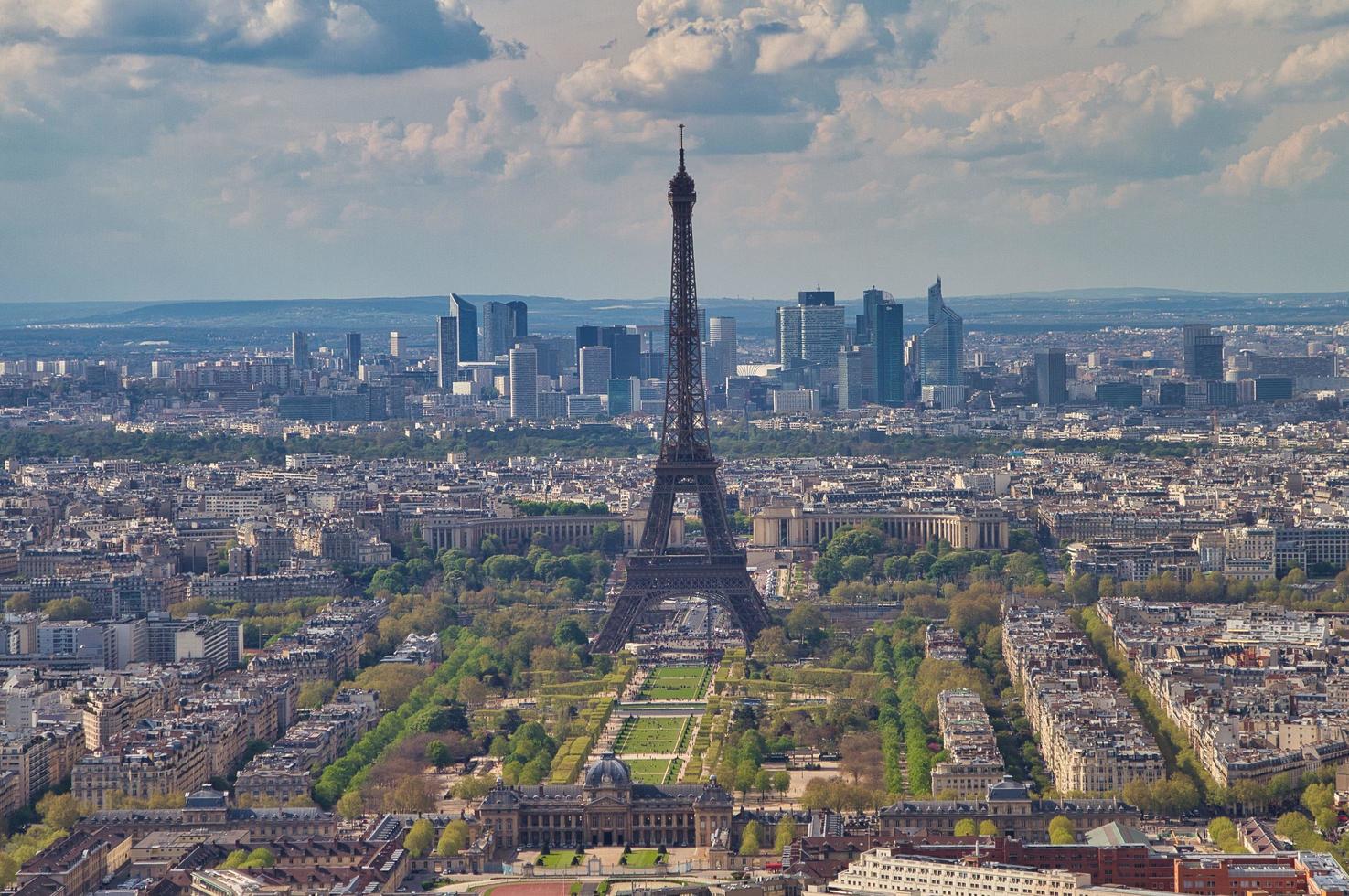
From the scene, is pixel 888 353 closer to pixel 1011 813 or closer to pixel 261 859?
pixel 1011 813

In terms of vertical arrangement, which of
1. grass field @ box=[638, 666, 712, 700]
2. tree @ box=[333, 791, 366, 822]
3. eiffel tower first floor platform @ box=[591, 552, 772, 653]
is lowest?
tree @ box=[333, 791, 366, 822]

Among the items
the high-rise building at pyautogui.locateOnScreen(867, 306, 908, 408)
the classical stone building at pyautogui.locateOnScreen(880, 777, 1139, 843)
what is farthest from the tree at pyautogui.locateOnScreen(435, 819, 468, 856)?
the high-rise building at pyautogui.locateOnScreen(867, 306, 908, 408)

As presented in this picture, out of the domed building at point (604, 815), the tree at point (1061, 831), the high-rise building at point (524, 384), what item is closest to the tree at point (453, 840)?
the domed building at point (604, 815)

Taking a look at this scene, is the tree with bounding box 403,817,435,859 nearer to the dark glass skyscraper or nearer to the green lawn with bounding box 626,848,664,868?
the green lawn with bounding box 626,848,664,868

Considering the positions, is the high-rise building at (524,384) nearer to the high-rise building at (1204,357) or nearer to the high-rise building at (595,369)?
the high-rise building at (595,369)

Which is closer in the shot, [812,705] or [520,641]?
[812,705]

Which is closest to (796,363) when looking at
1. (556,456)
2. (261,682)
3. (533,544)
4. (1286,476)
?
(556,456)

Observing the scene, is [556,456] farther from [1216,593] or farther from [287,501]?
[1216,593]
